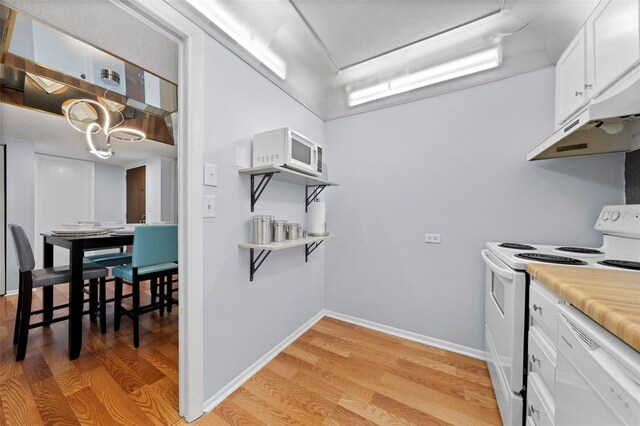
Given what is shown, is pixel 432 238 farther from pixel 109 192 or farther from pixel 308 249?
pixel 109 192

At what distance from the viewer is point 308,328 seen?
2.29 metres

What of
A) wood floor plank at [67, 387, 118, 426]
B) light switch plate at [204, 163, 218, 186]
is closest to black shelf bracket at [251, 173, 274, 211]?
light switch plate at [204, 163, 218, 186]

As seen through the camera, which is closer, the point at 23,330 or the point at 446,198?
the point at 23,330

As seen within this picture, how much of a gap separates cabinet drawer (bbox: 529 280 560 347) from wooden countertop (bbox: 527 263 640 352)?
40 millimetres

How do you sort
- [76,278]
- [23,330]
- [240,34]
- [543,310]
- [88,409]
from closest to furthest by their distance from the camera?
1. [543,310]
2. [88,409]
3. [240,34]
4. [23,330]
5. [76,278]

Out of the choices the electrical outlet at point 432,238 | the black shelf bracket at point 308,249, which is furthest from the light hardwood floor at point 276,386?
the electrical outlet at point 432,238

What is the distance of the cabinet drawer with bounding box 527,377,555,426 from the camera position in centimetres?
81

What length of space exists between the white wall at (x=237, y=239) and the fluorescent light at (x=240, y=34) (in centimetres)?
10

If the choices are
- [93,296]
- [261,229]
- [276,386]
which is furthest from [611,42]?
[93,296]

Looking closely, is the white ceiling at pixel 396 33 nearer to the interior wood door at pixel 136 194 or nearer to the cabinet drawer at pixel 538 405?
the cabinet drawer at pixel 538 405

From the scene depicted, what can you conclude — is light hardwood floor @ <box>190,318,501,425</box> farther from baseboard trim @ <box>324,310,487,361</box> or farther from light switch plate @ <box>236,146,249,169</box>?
light switch plate @ <box>236,146,249,169</box>

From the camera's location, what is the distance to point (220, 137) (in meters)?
1.42

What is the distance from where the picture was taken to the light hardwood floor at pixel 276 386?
1.29 metres

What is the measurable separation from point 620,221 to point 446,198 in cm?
91
